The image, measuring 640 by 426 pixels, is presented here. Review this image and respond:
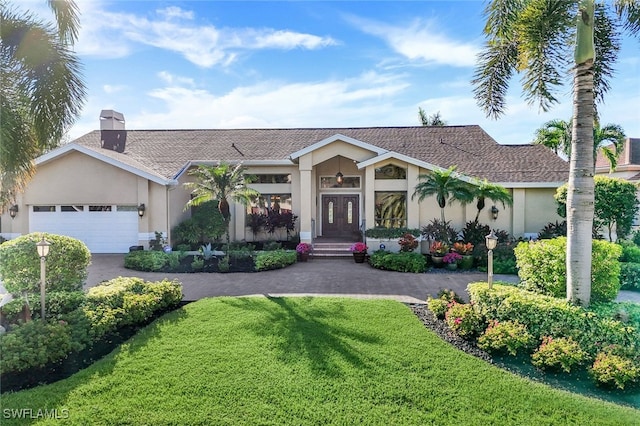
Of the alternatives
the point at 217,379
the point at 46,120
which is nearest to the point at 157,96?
the point at 46,120

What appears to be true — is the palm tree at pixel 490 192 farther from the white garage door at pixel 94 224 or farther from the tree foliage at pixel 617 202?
the white garage door at pixel 94 224

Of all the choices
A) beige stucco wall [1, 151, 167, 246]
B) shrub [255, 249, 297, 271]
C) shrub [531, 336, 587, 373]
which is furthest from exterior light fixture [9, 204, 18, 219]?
shrub [531, 336, 587, 373]

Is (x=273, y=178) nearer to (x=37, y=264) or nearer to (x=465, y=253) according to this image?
(x=465, y=253)

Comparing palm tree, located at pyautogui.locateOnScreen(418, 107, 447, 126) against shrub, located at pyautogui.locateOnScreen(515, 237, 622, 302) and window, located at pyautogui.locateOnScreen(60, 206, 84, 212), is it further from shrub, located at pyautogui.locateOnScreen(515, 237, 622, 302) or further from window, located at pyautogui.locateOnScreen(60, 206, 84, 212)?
window, located at pyautogui.locateOnScreen(60, 206, 84, 212)

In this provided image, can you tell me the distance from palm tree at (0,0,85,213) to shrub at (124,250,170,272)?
14.2 ft

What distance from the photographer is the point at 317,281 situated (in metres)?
10.9

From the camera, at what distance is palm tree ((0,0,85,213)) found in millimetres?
9055

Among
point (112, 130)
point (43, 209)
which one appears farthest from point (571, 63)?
point (112, 130)

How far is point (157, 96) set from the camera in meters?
13.9

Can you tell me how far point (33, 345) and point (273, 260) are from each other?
26.1ft

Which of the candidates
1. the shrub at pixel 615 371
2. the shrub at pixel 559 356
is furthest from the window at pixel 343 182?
the shrub at pixel 615 371

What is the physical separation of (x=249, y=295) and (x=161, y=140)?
48.9 feet

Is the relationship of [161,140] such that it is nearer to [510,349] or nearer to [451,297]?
[451,297]

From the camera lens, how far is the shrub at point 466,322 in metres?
6.50
